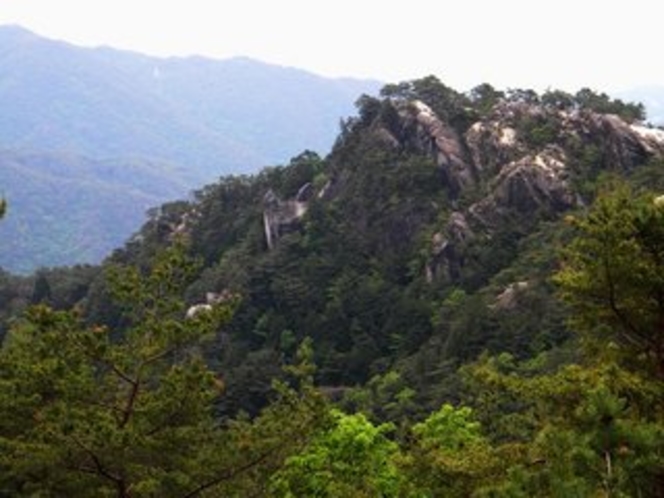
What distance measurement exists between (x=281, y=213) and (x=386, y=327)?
1803 cm

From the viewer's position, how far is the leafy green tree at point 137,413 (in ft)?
53.8

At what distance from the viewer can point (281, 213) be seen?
265ft

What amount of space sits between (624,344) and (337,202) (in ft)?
211

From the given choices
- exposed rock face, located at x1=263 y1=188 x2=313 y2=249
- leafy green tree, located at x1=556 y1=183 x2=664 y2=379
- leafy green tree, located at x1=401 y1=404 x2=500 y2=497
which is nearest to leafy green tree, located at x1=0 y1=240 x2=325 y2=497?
leafy green tree, located at x1=401 y1=404 x2=500 y2=497

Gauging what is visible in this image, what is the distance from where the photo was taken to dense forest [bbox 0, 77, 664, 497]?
14.2m

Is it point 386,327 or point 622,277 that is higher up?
point 622,277

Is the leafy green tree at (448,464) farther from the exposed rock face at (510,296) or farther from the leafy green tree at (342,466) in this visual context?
the exposed rock face at (510,296)

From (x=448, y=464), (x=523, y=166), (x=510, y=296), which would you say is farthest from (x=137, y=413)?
(x=523, y=166)

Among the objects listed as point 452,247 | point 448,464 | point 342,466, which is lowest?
point 452,247

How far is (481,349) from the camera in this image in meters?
55.7

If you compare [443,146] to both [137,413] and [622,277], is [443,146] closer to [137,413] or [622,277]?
[137,413]

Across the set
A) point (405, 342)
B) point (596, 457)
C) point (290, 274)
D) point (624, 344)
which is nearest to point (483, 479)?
point (624, 344)

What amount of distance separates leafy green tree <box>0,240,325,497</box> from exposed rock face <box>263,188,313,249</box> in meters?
61.0

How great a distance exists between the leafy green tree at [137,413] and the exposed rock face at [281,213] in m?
61.0
